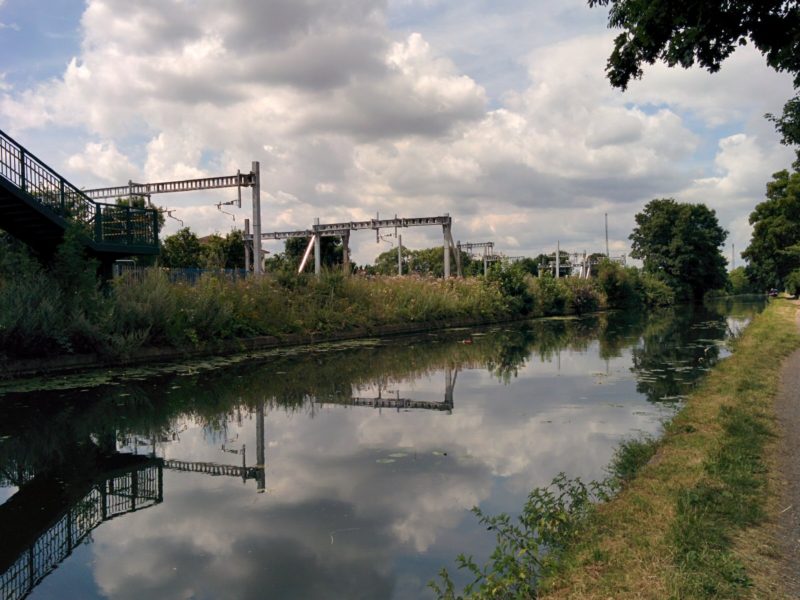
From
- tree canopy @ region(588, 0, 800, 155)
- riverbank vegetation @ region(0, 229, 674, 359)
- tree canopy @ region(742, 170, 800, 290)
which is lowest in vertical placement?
riverbank vegetation @ region(0, 229, 674, 359)

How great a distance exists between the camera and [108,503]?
5477 mm

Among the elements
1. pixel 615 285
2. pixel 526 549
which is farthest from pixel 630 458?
pixel 615 285

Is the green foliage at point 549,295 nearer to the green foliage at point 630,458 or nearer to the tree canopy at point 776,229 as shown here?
the tree canopy at point 776,229

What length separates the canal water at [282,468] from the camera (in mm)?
4152

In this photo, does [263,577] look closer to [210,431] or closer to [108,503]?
[108,503]

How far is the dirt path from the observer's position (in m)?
3.60

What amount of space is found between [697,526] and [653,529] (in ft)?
0.90

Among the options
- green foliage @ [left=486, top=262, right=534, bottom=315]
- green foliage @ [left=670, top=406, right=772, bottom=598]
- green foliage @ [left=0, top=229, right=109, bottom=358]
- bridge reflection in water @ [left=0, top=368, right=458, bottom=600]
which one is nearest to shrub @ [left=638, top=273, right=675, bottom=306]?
green foliage @ [left=486, top=262, right=534, bottom=315]

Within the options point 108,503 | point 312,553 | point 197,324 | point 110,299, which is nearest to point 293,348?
point 197,324

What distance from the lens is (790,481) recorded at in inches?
203

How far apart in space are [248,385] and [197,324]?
5.68 metres

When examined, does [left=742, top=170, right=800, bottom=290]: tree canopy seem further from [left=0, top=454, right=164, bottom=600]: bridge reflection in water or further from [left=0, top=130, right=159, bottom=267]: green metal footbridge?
[left=0, top=454, right=164, bottom=600]: bridge reflection in water

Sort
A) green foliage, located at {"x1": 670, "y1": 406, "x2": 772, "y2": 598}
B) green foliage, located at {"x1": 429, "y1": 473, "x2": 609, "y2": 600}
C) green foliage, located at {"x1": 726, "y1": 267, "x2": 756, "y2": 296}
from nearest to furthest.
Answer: green foliage, located at {"x1": 670, "y1": 406, "x2": 772, "y2": 598} < green foliage, located at {"x1": 429, "y1": 473, "x2": 609, "y2": 600} < green foliage, located at {"x1": 726, "y1": 267, "x2": 756, "y2": 296}

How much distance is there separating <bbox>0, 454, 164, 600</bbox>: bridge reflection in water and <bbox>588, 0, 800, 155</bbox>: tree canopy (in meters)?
6.56
